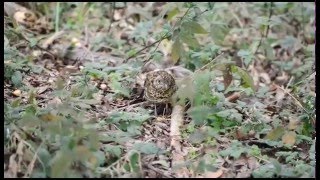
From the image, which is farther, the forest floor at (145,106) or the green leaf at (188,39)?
the green leaf at (188,39)

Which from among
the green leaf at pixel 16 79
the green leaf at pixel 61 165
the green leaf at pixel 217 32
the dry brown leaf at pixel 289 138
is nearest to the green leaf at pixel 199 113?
the dry brown leaf at pixel 289 138

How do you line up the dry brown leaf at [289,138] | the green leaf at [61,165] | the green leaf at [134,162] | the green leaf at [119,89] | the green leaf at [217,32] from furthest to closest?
1. the green leaf at [217,32]
2. the green leaf at [119,89]
3. the dry brown leaf at [289,138]
4. the green leaf at [134,162]
5. the green leaf at [61,165]

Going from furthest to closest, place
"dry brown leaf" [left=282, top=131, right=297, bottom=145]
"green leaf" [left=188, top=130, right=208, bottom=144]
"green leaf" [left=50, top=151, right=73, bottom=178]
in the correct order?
"green leaf" [left=188, top=130, right=208, bottom=144] < "dry brown leaf" [left=282, top=131, right=297, bottom=145] < "green leaf" [left=50, top=151, right=73, bottom=178]

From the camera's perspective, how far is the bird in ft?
9.32

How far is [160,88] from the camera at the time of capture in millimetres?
2844

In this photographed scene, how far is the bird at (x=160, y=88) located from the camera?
2842 millimetres

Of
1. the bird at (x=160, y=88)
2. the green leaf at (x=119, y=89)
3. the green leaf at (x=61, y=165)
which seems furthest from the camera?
the green leaf at (x=119, y=89)

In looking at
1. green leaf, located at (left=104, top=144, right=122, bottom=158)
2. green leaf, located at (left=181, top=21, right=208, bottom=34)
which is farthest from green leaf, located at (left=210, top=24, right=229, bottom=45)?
green leaf, located at (left=104, top=144, right=122, bottom=158)

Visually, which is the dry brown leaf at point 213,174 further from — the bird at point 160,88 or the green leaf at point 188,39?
the green leaf at point 188,39

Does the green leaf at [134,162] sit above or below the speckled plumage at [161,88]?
below

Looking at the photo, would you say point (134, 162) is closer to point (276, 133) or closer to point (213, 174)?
point (213, 174)

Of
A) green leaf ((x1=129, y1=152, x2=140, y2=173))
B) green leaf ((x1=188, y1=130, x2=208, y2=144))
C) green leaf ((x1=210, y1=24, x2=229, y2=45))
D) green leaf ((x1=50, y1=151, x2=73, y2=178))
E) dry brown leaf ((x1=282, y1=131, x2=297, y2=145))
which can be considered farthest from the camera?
green leaf ((x1=210, y1=24, x2=229, y2=45))

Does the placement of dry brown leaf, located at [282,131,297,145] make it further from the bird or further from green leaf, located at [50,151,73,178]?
green leaf, located at [50,151,73,178]

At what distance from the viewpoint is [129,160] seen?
225 cm
